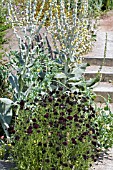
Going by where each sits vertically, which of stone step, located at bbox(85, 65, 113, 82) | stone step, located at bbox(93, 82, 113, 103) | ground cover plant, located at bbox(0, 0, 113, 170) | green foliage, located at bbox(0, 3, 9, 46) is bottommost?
stone step, located at bbox(93, 82, 113, 103)

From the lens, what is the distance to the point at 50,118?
479 cm

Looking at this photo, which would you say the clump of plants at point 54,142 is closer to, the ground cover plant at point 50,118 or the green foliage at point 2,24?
the ground cover plant at point 50,118

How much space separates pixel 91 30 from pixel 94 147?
4801mm

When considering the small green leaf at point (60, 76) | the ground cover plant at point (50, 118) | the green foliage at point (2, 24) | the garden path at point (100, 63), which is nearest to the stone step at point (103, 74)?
the garden path at point (100, 63)

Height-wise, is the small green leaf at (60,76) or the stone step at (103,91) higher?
the small green leaf at (60,76)

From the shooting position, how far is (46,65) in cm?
634

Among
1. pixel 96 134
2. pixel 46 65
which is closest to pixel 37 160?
pixel 96 134

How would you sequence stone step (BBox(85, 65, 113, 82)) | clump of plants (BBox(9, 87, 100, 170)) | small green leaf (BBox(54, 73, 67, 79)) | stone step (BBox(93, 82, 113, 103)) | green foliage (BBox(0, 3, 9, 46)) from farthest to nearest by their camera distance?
green foliage (BBox(0, 3, 9, 46)), stone step (BBox(85, 65, 113, 82)), stone step (BBox(93, 82, 113, 103)), small green leaf (BBox(54, 73, 67, 79)), clump of plants (BBox(9, 87, 100, 170))

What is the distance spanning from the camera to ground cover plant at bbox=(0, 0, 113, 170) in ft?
14.6

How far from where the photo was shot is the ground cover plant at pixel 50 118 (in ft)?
14.6

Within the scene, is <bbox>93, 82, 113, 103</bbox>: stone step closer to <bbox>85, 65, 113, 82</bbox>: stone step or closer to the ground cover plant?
<bbox>85, 65, 113, 82</bbox>: stone step

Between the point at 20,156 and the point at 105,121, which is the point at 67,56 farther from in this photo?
the point at 20,156

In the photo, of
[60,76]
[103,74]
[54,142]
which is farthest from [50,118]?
[103,74]

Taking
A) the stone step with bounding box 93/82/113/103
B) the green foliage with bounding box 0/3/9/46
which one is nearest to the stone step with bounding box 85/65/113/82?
the stone step with bounding box 93/82/113/103
